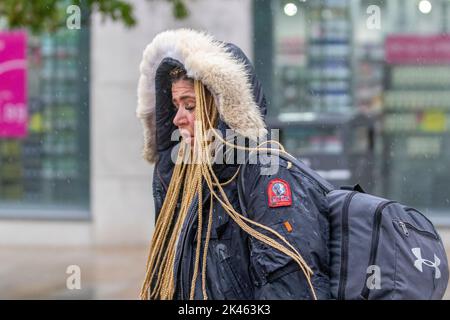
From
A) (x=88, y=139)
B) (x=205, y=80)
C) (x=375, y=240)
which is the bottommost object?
(x=375, y=240)

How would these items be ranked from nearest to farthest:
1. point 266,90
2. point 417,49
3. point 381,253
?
1. point 381,253
2. point 417,49
3. point 266,90

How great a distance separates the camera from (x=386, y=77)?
33.2 ft

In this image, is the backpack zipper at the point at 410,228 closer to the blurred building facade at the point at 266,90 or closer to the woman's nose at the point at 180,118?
the woman's nose at the point at 180,118

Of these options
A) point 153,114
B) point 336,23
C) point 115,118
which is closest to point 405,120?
point 336,23

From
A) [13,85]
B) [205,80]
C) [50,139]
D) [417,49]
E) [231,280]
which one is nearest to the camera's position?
[231,280]

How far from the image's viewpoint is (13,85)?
10.7m

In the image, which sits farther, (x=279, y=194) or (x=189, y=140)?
(x=189, y=140)

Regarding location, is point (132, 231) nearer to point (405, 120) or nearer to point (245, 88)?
point (405, 120)

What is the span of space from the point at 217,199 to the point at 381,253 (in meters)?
0.53

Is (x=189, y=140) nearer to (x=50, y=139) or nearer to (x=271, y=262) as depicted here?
(x=271, y=262)

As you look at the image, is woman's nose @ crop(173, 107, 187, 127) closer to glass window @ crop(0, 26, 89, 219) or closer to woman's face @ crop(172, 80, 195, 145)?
woman's face @ crop(172, 80, 195, 145)

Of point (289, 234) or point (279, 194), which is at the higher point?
point (279, 194)

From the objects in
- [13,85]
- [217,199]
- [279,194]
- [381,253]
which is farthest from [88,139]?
[381,253]

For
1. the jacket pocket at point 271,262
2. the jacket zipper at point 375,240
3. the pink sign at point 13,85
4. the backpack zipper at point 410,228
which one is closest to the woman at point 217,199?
the jacket pocket at point 271,262
